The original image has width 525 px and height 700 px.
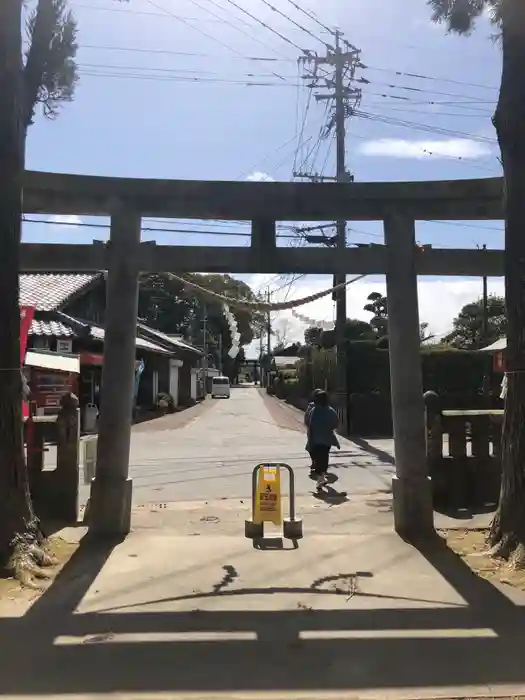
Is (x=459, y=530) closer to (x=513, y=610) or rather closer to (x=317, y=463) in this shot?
(x=513, y=610)

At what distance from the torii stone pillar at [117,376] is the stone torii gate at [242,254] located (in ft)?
0.04

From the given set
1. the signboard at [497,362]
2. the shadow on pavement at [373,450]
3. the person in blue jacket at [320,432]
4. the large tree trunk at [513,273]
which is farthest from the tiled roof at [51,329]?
the large tree trunk at [513,273]

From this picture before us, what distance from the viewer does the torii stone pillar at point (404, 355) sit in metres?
8.14

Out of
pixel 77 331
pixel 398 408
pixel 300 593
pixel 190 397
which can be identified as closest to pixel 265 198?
pixel 398 408

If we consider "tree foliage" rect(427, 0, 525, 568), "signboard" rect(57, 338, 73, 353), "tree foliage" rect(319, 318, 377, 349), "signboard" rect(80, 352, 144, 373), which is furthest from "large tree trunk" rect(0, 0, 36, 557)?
"tree foliage" rect(319, 318, 377, 349)

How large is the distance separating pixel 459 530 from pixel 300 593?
3194 millimetres

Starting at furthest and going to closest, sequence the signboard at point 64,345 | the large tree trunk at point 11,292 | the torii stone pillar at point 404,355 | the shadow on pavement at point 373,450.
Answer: the signboard at point 64,345
the shadow on pavement at point 373,450
the torii stone pillar at point 404,355
the large tree trunk at point 11,292

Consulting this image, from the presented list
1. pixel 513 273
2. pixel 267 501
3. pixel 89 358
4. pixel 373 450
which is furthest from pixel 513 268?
pixel 89 358

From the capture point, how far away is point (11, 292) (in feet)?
22.3

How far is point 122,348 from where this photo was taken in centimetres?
807

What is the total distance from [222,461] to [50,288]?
46.4ft

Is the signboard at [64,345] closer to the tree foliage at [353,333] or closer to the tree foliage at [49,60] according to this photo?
the tree foliage at [353,333]

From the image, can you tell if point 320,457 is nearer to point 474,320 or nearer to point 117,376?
point 117,376

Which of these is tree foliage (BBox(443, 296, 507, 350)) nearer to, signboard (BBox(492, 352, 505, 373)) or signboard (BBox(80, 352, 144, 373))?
signboard (BBox(492, 352, 505, 373))
